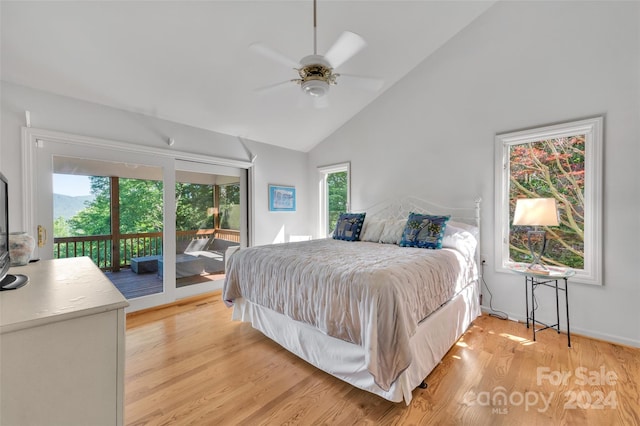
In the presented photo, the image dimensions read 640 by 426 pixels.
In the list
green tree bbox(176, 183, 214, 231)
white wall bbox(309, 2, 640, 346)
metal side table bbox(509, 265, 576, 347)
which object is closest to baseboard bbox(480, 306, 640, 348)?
white wall bbox(309, 2, 640, 346)

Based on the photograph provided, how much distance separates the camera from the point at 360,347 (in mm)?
1729

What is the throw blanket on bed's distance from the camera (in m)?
1.55

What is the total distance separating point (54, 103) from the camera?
270 cm

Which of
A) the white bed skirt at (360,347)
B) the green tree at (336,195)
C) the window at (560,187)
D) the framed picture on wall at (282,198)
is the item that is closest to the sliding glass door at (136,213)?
the framed picture on wall at (282,198)

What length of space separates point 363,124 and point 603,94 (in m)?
2.72

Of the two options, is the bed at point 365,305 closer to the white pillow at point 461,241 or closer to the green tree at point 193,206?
the white pillow at point 461,241

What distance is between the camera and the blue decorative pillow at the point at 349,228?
3568mm

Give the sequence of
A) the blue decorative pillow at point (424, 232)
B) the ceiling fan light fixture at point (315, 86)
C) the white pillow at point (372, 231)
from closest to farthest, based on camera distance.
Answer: the ceiling fan light fixture at point (315, 86) → the blue decorative pillow at point (424, 232) → the white pillow at point (372, 231)

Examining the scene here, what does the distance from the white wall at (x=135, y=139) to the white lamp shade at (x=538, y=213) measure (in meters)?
3.49

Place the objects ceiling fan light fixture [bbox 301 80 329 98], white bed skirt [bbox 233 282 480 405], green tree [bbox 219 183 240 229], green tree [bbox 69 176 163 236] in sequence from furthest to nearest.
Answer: green tree [bbox 219 183 240 229] < green tree [bbox 69 176 163 236] < ceiling fan light fixture [bbox 301 80 329 98] < white bed skirt [bbox 233 282 480 405]

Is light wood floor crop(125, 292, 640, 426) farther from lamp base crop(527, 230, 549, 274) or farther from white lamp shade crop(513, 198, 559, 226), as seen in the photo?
white lamp shade crop(513, 198, 559, 226)

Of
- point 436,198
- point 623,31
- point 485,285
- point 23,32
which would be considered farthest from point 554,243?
point 23,32

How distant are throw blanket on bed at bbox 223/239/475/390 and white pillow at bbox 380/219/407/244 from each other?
0.74 m

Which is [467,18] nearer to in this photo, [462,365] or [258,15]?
[258,15]
